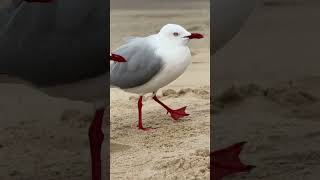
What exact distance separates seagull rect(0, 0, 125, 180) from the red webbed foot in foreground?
0.62m

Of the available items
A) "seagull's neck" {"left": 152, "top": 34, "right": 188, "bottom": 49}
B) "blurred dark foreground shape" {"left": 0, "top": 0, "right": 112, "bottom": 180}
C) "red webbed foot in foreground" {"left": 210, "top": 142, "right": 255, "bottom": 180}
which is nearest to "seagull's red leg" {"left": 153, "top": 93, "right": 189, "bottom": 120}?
"red webbed foot in foreground" {"left": 210, "top": 142, "right": 255, "bottom": 180}

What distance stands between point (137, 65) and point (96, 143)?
295 mm

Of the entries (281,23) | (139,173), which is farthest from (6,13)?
(281,23)

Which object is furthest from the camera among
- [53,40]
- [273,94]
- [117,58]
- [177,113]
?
[273,94]

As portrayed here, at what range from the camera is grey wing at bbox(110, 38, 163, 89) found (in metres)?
1.94

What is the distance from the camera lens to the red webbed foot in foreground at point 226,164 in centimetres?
195

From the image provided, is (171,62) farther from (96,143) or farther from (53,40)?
(53,40)

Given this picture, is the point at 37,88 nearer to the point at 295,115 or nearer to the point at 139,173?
the point at 139,173

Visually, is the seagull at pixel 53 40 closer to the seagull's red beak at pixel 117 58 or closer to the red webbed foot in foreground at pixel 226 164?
the seagull's red beak at pixel 117 58

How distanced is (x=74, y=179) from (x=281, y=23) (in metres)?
1.93

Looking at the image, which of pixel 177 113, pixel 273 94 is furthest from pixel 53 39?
pixel 273 94

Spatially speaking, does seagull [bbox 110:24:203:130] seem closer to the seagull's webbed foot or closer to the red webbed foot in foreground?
the red webbed foot in foreground

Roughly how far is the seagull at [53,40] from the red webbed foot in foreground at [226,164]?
0.62 metres

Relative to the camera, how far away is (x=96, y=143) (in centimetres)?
192
